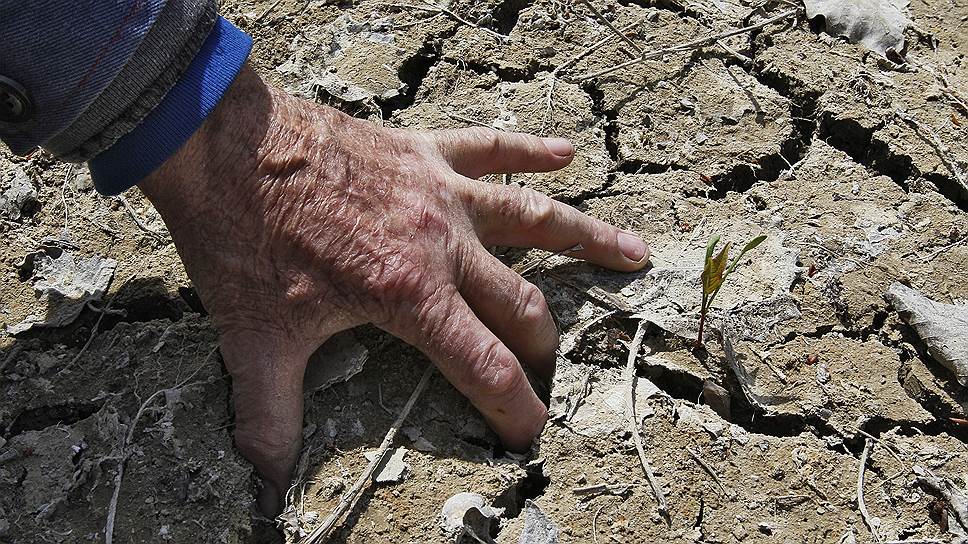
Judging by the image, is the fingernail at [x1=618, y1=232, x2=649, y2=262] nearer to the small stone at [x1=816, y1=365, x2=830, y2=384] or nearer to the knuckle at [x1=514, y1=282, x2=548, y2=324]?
the knuckle at [x1=514, y1=282, x2=548, y2=324]

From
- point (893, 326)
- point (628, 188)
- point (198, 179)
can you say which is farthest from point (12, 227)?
point (893, 326)

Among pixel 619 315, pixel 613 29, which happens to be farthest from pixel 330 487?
pixel 613 29

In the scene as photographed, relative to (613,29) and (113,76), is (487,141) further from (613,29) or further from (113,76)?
(113,76)

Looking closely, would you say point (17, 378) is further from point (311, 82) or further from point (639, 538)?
point (639, 538)

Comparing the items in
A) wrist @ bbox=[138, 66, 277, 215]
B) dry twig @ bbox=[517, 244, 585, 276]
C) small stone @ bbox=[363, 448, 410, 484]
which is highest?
wrist @ bbox=[138, 66, 277, 215]

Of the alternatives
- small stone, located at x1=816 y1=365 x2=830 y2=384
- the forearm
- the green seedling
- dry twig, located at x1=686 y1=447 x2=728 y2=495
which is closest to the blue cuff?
the forearm

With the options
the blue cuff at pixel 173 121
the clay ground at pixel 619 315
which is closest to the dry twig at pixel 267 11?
the clay ground at pixel 619 315

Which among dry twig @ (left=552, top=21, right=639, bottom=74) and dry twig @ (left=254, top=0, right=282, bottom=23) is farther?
dry twig @ (left=254, top=0, right=282, bottom=23)
